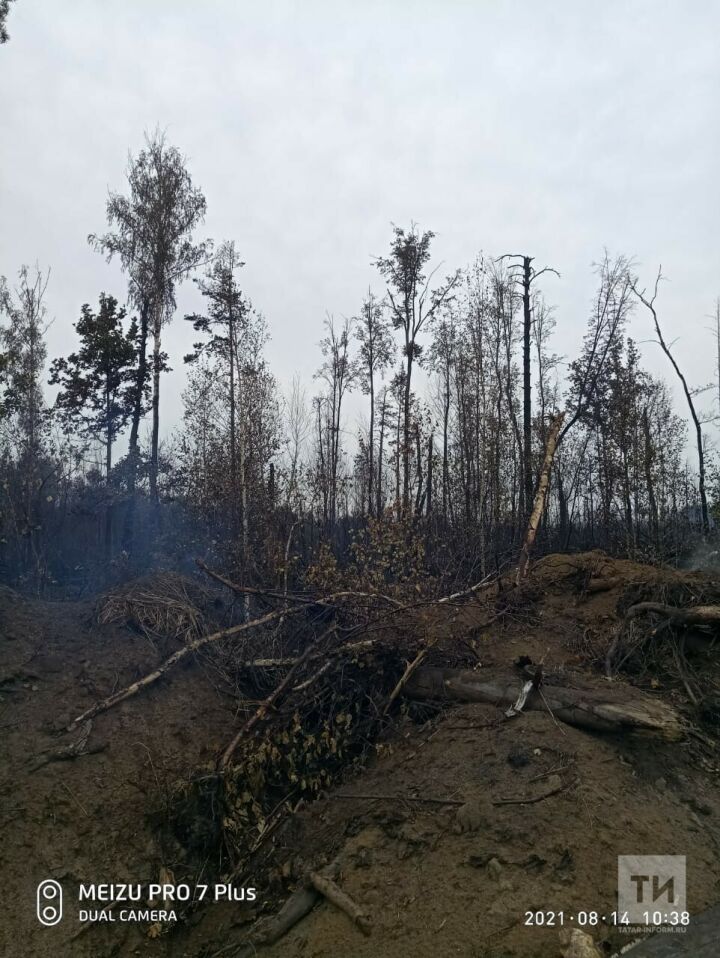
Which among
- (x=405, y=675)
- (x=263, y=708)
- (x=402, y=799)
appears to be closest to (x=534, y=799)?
(x=402, y=799)

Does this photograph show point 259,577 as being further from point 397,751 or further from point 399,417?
point 399,417

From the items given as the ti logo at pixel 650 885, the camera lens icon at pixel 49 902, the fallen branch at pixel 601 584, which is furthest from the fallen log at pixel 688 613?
the camera lens icon at pixel 49 902

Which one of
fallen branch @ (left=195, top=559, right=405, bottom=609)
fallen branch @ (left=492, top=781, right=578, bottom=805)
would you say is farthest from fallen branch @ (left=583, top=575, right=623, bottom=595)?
fallen branch @ (left=492, top=781, right=578, bottom=805)

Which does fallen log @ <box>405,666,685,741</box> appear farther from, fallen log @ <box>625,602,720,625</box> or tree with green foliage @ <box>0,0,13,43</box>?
tree with green foliage @ <box>0,0,13,43</box>

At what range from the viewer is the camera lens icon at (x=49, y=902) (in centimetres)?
546

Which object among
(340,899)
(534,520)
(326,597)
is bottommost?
(340,899)

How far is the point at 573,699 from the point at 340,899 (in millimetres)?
2771

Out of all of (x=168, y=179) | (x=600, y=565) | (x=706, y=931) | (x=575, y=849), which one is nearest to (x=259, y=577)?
(x=600, y=565)

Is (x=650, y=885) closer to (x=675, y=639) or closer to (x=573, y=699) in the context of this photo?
(x=573, y=699)

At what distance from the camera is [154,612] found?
336 inches

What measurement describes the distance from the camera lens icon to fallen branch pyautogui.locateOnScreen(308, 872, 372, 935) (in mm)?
2114

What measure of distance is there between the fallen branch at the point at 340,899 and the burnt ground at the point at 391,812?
0.26ft

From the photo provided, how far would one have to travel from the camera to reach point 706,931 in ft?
14.4
